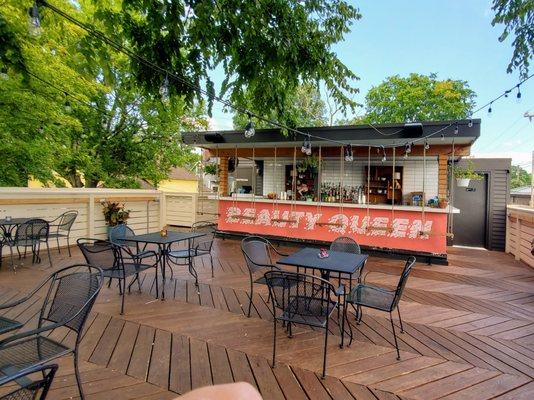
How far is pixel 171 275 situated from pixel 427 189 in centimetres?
693

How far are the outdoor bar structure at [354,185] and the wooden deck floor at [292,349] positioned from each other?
2.24 m

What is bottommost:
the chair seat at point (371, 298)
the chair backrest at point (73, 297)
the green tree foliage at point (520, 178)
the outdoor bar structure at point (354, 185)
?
the chair seat at point (371, 298)

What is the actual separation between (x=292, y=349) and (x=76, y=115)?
1033 centimetres

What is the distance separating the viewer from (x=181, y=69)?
287cm

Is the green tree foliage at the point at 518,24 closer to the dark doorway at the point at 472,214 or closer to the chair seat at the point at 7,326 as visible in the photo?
the chair seat at the point at 7,326

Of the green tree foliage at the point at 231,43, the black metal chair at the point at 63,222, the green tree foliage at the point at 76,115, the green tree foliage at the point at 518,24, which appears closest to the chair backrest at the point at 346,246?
the green tree foliage at the point at 231,43

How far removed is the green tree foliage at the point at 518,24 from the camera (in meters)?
2.76

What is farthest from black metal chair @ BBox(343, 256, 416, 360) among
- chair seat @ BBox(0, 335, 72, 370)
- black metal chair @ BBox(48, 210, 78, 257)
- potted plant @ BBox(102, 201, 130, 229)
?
potted plant @ BBox(102, 201, 130, 229)

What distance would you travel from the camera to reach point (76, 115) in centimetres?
1000

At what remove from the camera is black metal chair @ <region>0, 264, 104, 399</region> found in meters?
1.64

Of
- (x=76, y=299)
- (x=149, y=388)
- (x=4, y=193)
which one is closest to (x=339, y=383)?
(x=149, y=388)

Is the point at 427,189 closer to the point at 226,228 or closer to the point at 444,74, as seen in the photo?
the point at 226,228

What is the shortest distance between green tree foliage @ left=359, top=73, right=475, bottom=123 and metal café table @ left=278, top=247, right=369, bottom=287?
1580cm

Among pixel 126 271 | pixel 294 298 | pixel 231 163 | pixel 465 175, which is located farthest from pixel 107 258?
pixel 465 175
